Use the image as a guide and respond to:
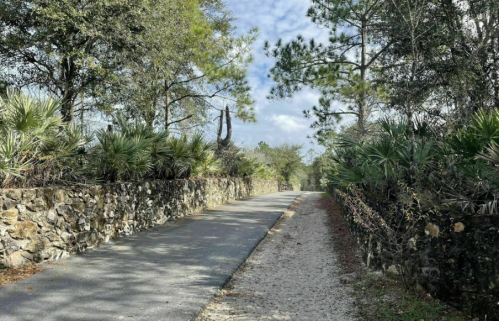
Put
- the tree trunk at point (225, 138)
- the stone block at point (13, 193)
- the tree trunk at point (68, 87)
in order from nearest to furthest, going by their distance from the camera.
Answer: the stone block at point (13, 193), the tree trunk at point (68, 87), the tree trunk at point (225, 138)

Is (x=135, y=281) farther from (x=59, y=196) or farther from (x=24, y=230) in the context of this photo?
(x=59, y=196)

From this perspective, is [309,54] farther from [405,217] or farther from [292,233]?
[405,217]

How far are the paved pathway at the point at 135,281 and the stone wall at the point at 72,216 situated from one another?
0.37 metres

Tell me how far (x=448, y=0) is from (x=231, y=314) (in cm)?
983

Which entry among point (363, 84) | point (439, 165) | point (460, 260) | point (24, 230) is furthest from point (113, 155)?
point (363, 84)

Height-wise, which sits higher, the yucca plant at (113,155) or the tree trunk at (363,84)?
the tree trunk at (363,84)

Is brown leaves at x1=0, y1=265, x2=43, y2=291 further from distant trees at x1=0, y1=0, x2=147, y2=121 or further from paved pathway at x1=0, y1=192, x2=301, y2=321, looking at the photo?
distant trees at x1=0, y1=0, x2=147, y2=121

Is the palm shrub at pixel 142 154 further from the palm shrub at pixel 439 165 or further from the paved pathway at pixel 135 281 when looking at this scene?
the palm shrub at pixel 439 165

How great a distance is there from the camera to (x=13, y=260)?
5426 mm

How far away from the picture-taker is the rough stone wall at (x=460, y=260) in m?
3.68

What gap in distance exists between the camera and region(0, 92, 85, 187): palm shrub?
5754 millimetres

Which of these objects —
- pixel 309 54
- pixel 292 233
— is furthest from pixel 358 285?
pixel 309 54

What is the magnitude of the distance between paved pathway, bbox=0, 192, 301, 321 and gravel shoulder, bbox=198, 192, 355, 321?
0.26m

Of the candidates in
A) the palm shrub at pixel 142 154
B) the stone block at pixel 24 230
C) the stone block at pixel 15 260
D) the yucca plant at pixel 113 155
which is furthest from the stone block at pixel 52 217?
the yucca plant at pixel 113 155
